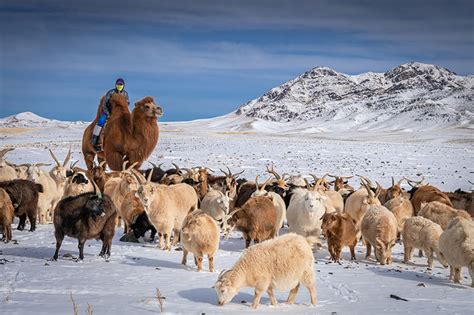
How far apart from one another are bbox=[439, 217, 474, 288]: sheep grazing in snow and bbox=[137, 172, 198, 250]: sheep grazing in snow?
4.41m

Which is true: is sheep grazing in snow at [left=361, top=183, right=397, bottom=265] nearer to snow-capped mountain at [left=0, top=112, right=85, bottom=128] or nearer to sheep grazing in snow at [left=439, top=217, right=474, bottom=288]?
sheep grazing in snow at [left=439, top=217, right=474, bottom=288]

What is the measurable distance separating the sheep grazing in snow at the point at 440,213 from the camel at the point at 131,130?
234 inches

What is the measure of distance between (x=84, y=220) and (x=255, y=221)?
3.06m

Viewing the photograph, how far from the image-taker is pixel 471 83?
531ft

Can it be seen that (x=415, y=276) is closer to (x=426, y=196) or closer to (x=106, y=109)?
(x=426, y=196)

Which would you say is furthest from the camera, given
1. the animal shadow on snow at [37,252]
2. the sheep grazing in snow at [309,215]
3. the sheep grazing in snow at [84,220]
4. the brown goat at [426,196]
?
the brown goat at [426,196]

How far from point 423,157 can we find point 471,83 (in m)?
142

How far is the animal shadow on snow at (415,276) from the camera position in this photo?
842 centimetres

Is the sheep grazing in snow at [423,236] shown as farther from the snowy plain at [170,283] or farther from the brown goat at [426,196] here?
the brown goat at [426,196]

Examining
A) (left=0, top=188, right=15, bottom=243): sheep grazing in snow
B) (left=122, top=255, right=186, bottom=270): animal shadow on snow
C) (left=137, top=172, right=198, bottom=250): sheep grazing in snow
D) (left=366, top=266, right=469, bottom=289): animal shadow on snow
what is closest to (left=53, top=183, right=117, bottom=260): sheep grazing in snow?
(left=122, top=255, right=186, bottom=270): animal shadow on snow

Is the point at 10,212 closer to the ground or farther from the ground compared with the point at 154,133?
closer to the ground

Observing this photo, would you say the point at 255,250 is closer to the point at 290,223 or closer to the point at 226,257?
the point at 226,257

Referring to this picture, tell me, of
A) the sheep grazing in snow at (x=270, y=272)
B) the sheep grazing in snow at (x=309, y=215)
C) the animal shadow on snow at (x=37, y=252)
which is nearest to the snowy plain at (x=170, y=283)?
the animal shadow on snow at (x=37, y=252)

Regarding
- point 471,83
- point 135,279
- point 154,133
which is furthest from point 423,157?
point 471,83
